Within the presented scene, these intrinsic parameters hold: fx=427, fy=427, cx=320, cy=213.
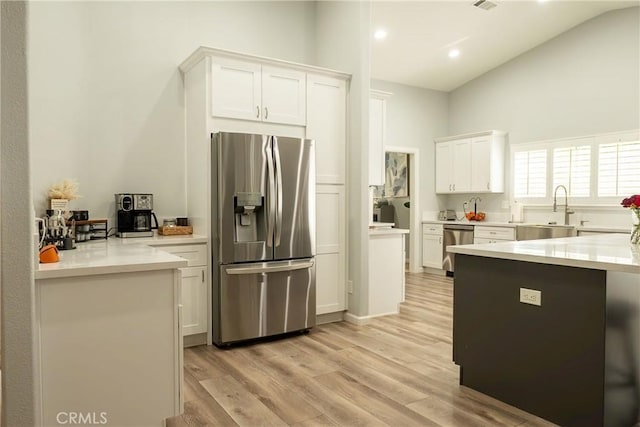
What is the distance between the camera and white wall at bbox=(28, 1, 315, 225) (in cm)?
337

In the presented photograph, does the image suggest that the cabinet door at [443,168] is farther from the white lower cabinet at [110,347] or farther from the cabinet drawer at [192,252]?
the white lower cabinet at [110,347]

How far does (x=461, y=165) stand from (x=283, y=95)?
4.00 meters

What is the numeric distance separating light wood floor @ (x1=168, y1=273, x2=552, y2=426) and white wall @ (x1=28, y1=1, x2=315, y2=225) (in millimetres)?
1591

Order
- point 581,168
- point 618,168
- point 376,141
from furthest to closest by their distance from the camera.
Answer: point 581,168, point 618,168, point 376,141

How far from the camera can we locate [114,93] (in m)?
3.64

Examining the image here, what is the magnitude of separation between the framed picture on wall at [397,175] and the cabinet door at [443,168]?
720 mm

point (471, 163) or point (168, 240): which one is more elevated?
point (471, 163)

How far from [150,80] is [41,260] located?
2.31 metres

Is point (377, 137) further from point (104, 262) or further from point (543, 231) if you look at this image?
point (104, 262)

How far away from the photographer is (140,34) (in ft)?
12.3

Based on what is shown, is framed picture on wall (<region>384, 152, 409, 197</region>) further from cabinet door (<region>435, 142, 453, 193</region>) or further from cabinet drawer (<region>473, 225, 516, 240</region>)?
cabinet drawer (<region>473, 225, 516, 240</region>)

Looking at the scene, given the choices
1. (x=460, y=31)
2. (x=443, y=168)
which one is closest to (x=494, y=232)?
(x=443, y=168)

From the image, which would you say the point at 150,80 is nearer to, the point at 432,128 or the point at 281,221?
the point at 281,221

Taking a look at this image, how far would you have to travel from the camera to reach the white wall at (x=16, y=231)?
156 cm
